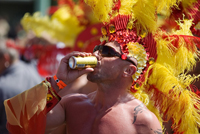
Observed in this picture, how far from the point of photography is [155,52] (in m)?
2.15

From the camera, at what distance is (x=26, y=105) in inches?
75.2

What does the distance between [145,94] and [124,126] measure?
37 centimetres

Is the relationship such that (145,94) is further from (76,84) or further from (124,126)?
(76,84)

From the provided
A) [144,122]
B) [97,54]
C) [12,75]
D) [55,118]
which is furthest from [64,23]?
[144,122]

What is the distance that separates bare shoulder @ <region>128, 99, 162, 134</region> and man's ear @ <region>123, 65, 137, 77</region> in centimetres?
23

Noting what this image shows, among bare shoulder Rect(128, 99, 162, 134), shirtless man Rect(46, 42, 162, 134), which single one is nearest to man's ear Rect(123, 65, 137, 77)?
shirtless man Rect(46, 42, 162, 134)

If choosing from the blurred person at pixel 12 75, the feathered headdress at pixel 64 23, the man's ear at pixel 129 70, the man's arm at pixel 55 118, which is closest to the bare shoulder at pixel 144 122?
the man's ear at pixel 129 70

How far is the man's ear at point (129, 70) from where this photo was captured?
2047 mm

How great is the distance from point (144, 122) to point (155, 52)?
531 mm

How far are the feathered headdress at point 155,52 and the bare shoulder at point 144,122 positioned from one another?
193mm

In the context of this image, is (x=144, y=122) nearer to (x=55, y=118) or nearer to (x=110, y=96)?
(x=110, y=96)

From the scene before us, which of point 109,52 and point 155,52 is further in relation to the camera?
point 155,52

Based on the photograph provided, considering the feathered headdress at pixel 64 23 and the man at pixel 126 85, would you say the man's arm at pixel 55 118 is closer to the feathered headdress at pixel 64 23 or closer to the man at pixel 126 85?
the man at pixel 126 85

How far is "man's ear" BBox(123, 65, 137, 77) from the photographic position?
2.05 meters
